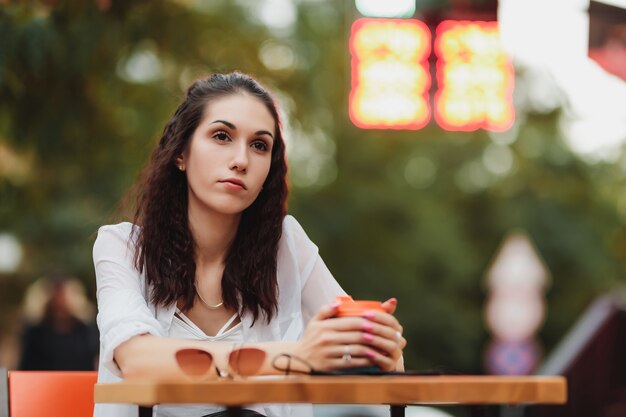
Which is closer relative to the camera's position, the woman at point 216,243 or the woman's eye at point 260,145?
the woman at point 216,243

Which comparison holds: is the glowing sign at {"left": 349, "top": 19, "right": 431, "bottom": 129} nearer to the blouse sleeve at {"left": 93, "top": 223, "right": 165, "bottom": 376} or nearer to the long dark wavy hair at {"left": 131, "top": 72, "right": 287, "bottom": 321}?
the long dark wavy hair at {"left": 131, "top": 72, "right": 287, "bottom": 321}

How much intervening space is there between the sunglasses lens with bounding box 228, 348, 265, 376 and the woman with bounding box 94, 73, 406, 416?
264 millimetres

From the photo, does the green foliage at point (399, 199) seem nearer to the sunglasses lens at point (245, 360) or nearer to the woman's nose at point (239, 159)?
the woman's nose at point (239, 159)

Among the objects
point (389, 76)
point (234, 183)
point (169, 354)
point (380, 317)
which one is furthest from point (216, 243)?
point (389, 76)

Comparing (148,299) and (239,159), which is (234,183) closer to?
(239,159)

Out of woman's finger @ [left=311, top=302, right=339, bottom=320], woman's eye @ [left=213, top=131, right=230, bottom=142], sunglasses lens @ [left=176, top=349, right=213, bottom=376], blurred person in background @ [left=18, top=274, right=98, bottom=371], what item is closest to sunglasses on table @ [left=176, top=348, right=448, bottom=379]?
sunglasses lens @ [left=176, top=349, right=213, bottom=376]

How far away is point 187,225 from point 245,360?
761 mm

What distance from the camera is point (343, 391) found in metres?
2.37

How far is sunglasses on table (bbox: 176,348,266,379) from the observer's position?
9.15 feet

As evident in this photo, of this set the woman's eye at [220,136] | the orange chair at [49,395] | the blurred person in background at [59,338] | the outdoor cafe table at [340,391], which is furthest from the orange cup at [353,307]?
the blurred person in background at [59,338]

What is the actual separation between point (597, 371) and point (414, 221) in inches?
816

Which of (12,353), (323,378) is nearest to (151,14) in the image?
(323,378)

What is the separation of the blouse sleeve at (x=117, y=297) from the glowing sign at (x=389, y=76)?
9.20m

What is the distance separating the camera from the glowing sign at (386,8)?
11.7 meters
